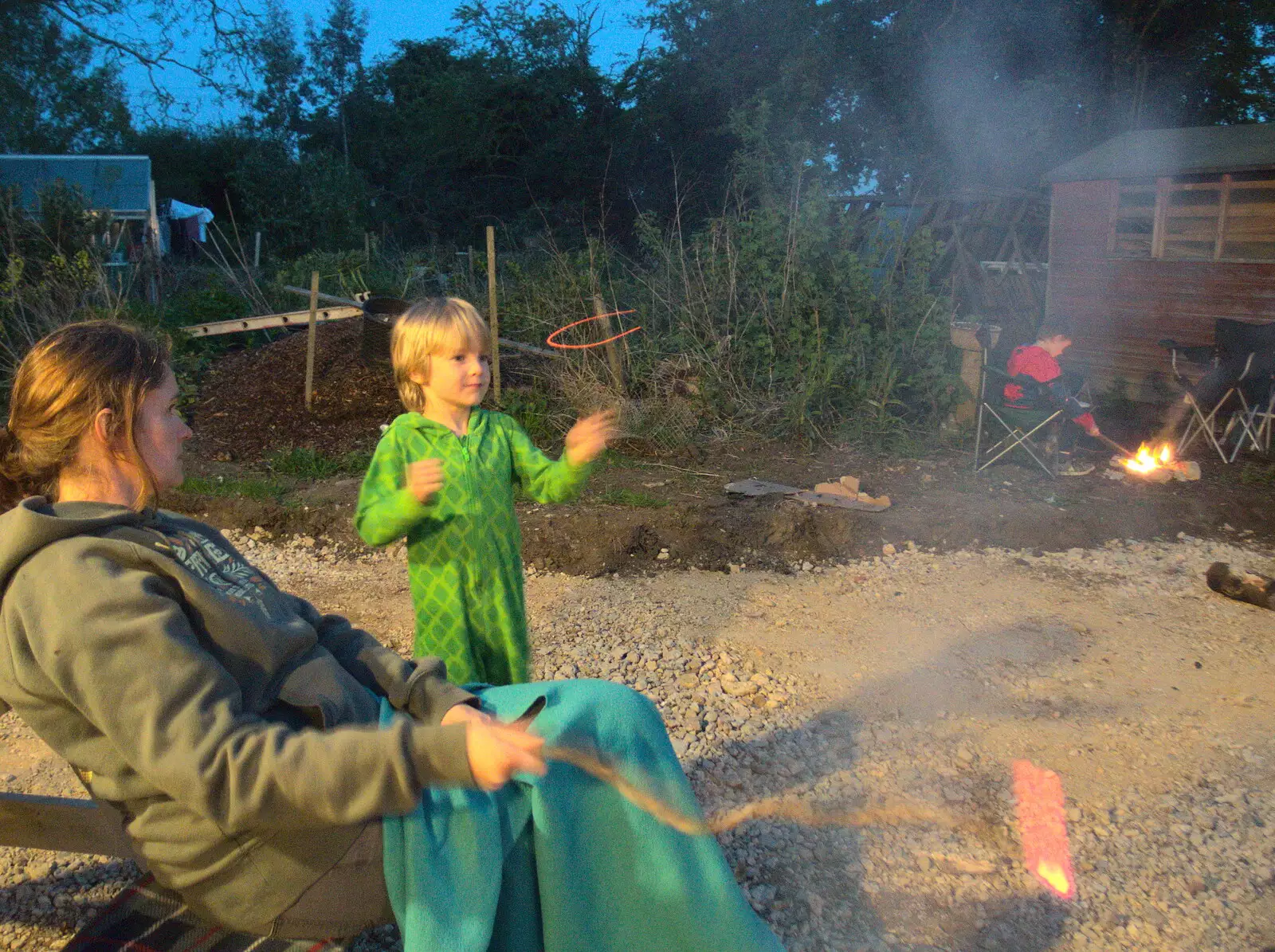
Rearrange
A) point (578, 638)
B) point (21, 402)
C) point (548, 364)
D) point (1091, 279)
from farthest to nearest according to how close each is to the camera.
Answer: point (1091, 279) < point (548, 364) < point (578, 638) < point (21, 402)

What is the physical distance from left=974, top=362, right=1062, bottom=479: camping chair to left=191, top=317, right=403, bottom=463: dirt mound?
17.0 feet

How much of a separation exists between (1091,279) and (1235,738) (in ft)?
33.8

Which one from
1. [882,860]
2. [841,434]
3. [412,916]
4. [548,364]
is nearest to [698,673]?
[882,860]

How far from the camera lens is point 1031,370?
795 cm

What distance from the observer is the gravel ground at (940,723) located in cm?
287

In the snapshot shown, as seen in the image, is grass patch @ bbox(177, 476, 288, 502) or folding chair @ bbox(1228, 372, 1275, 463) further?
folding chair @ bbox(1228, 372, 1275, 463)

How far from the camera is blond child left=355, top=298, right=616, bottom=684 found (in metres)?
3.07

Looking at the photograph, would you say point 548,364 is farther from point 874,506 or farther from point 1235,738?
point 1235,738

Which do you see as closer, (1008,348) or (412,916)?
(412,916)

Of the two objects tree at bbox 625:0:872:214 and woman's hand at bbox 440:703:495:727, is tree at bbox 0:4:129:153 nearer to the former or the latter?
tree at bbox 625:0:872:214

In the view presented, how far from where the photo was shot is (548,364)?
9.94 m

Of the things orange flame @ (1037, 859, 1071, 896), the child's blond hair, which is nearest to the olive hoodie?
the child's blond hair

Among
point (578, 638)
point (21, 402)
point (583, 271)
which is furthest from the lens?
point (583, 271)

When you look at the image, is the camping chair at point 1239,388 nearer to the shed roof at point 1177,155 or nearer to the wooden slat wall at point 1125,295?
the wooden slat wall at point 1125,295
